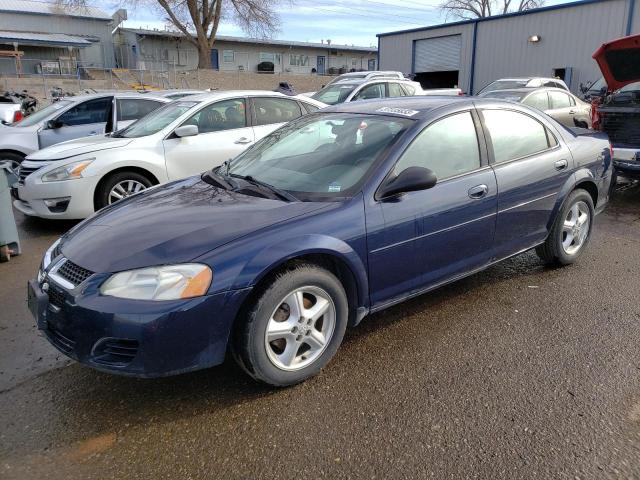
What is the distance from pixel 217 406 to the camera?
2777mm

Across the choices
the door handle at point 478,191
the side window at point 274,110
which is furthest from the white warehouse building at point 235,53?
the door handle at point 478,191

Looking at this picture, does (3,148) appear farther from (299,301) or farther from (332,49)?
(332,49)

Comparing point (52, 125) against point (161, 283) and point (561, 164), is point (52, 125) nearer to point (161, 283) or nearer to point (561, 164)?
point (161, 283)

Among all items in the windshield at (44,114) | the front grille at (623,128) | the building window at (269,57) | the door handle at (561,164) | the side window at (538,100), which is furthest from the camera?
the building window at (269,57)

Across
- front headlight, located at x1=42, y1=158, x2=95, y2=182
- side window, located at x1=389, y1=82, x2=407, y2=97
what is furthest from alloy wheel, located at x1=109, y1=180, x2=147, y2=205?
side window, located at x1=389, y1=82, x2=407, y2=97

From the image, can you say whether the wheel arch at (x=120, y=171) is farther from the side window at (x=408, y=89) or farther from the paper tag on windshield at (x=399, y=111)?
the side window at (x=408, y=89)

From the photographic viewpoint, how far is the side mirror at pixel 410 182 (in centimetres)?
310

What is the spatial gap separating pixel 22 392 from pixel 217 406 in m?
1.14

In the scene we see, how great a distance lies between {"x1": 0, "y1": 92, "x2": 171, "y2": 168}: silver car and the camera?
8.80 metres

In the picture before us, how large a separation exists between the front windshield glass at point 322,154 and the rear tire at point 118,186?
2.72 m

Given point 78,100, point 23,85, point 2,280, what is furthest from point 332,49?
point 2,280

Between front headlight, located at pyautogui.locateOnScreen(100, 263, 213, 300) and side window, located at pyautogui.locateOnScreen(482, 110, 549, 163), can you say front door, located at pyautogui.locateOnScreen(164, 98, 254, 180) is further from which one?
front headlight, located at pyautogui.locateOnScreen(100, 263, 213, 300)

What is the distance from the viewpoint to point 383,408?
2.74 m

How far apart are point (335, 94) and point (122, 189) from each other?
6.98 meters
